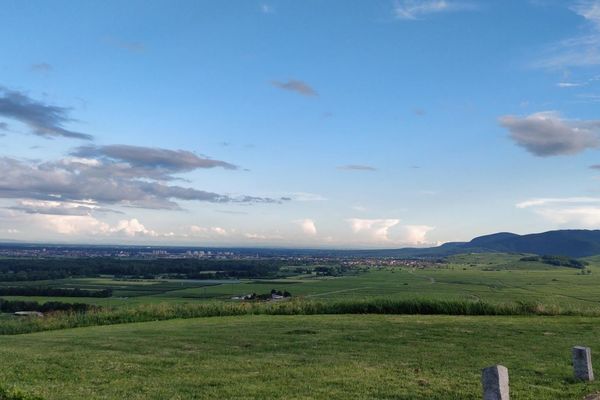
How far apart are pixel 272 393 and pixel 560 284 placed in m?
70.0

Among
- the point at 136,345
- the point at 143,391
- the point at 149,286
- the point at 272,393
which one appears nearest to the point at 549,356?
the point at 272,393

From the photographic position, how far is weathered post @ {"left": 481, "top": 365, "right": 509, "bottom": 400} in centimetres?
765

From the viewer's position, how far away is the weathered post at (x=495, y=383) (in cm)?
765

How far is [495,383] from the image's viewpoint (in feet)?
25.1

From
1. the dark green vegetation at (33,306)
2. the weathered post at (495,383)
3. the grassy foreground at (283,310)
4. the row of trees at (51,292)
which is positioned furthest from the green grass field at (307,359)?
the row of trees at (51,292)

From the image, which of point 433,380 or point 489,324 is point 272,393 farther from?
point 489,324

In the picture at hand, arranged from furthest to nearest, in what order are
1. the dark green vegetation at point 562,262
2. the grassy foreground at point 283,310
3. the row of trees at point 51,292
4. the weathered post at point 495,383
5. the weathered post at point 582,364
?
the dark green vegetation at point 562,262 < the row of trees at point 51,292 < the grassy foreground at point 283,310 < the weathered post at point 582,364 < the weathered post at point 495,383

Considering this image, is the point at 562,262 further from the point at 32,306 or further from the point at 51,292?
the point at 32,306

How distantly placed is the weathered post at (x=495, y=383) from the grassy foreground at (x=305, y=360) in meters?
2.08

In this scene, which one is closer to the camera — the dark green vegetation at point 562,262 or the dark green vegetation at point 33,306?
the dark green vegetation at point 33,306

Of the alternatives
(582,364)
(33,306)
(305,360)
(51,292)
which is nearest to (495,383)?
(582,364)

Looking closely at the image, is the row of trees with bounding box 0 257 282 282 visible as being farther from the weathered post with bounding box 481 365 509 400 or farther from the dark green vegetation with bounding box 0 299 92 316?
the weathered post with bounding box 481 365 509 400

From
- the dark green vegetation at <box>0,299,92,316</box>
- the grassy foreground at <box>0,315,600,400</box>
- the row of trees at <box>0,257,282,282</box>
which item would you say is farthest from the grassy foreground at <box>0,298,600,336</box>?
the row of trees at <box>0,257,282,282</box>

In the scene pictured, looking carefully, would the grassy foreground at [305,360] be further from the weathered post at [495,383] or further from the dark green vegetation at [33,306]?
the dark green vegetation at [33,306]
